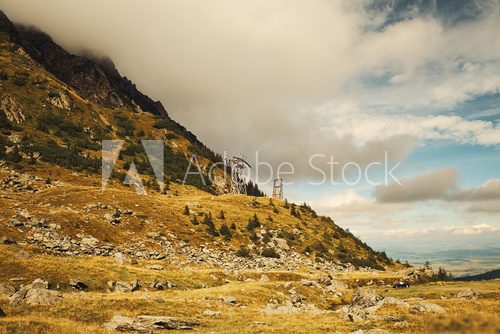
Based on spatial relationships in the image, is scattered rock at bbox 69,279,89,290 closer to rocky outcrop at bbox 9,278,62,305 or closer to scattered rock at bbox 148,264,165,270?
rocky outcrop at bbox 9,278,62,305

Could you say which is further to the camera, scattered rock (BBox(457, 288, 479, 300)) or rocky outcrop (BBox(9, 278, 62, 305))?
scattered rock (BBox(457, 288, 479, 300))

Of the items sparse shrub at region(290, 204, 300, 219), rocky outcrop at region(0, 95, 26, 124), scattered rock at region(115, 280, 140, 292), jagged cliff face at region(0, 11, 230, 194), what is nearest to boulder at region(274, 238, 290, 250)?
sparse shrub at region(290, 204, 300, 219)

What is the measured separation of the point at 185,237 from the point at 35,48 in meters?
174

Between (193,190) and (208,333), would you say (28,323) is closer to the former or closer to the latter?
(208,333)

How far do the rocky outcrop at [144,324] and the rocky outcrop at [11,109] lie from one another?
4139 inches

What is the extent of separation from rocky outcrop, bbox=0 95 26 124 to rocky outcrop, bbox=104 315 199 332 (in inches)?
4139

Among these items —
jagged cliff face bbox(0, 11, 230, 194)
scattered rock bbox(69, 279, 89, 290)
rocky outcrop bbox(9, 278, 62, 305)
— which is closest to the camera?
rocky outcrop bbox(9, 278, 62, 305)

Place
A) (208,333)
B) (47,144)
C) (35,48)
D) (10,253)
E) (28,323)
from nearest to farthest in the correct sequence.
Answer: (28,323) → (208,333) → (10,253) → (47,144) → (35,48)

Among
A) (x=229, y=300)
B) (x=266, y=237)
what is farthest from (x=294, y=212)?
(x=229, y=300)

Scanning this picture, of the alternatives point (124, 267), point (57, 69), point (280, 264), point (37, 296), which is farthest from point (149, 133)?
point (37, 296)

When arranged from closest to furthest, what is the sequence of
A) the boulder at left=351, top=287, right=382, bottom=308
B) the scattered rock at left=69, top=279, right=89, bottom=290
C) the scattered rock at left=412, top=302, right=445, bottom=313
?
1. the scattered rock at left=412, top=302, right=445, bottom=313
2. the scattered rock at left=69, top=279, right=89, bottom=290
3. the boulder at left=351, top=287, right=382, bottom=308

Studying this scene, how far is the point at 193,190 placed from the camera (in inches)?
4722

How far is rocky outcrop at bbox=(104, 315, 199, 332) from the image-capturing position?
20.5m

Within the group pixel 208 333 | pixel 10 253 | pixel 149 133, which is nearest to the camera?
pixel 208 333
